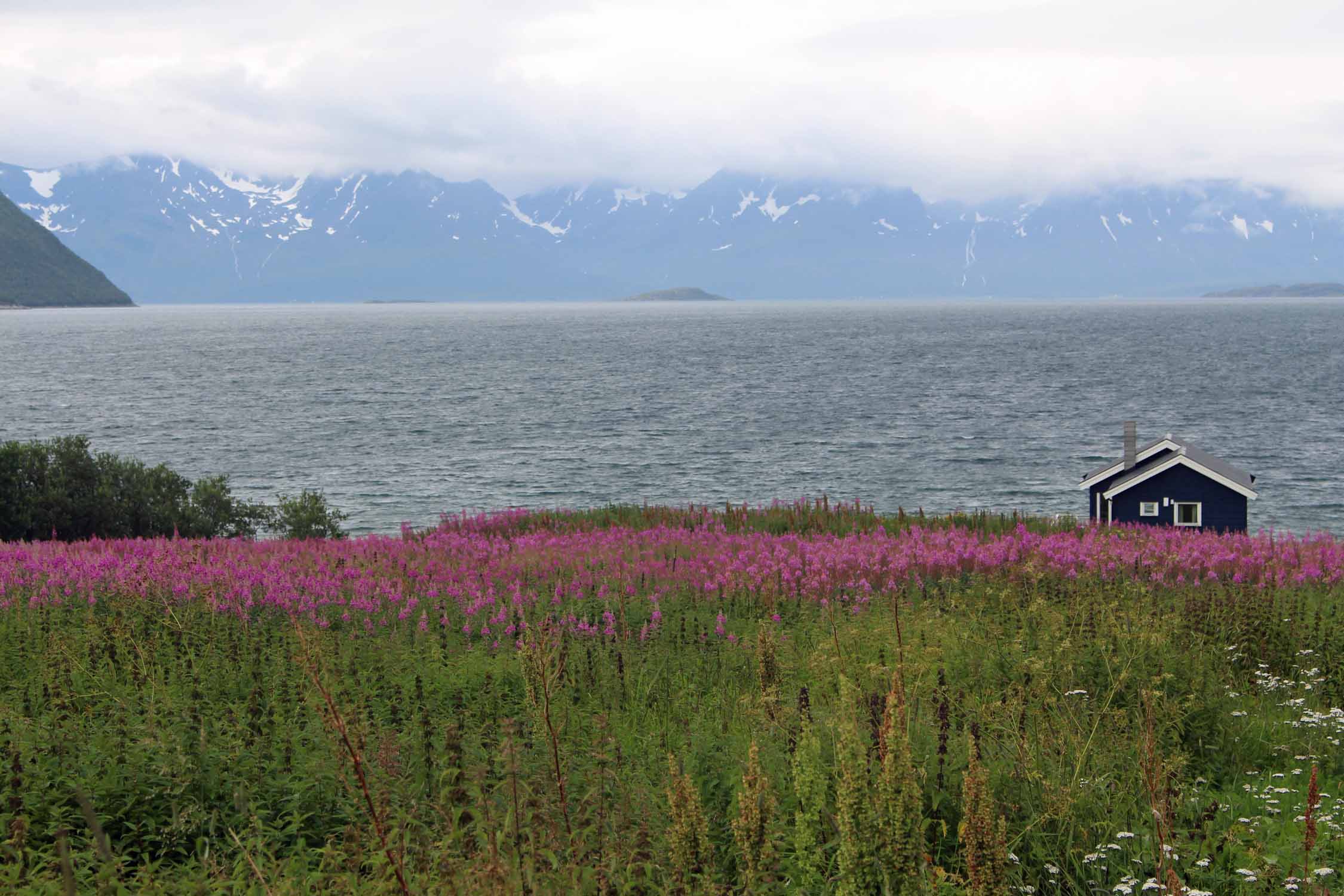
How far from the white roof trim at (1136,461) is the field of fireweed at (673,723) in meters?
13.2

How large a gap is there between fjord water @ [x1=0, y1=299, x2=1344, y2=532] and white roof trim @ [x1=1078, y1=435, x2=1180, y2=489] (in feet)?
64.7

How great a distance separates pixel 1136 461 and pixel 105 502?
2698 cm

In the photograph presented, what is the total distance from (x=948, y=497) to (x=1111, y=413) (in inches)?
1556

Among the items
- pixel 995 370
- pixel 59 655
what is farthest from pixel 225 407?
pixel 59 655

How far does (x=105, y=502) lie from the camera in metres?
27.8

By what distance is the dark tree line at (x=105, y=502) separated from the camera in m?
26.8

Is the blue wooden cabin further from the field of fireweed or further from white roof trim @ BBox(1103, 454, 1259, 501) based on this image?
the field of fireweed

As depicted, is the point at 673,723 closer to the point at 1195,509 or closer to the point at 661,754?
the point at 661,754

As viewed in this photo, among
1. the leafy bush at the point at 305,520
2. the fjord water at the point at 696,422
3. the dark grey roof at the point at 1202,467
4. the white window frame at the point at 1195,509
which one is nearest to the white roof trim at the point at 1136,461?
the dark grey roof at the point at 1202,467

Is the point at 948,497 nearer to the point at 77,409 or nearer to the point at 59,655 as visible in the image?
the point at 59,655

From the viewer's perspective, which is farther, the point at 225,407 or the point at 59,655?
the point at 225,407

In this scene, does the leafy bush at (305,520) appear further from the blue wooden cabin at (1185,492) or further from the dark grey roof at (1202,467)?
the dark grey roof at (1202,467)

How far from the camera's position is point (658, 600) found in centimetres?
1342

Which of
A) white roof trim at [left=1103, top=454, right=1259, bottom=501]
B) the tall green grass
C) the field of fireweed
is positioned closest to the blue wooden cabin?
white roof trim at [left=1103, top=454, right=1259, bottom=501]
